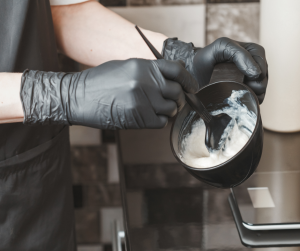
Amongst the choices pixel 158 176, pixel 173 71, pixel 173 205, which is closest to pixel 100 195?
pixel 158 176

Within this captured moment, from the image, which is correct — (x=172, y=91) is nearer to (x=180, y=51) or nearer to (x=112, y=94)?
(x=112, y=94)

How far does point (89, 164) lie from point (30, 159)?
63 cm

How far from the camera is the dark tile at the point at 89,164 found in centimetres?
145

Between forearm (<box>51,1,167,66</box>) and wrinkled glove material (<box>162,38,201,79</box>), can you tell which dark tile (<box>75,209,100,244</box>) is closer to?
forearm (<box>51,1,167,66</box>)

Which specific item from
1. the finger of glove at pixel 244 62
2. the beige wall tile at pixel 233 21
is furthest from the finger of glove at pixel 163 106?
the beige wall tile at pixel 233 21

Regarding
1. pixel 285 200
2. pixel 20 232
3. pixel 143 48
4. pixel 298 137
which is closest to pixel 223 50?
pixel 143 48

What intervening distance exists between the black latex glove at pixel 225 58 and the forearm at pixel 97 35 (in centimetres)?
8

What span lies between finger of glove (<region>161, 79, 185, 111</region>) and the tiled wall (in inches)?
13.0

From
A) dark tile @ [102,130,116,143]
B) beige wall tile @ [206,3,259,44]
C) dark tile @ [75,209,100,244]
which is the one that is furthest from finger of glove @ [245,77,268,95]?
dark tile @ [75,209,100,244]

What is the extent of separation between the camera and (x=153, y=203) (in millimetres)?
801

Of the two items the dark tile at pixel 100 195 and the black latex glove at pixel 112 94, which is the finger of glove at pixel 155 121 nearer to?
the black latex glove at pixel 112 94

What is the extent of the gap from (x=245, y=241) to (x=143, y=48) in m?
0.60

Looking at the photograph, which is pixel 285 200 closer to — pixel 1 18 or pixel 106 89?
pixel 106 89

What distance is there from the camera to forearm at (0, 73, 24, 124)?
0.64 metres
